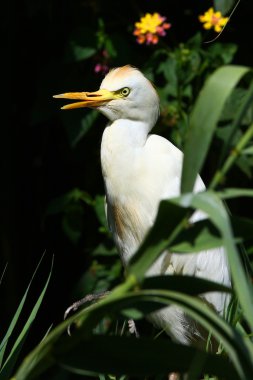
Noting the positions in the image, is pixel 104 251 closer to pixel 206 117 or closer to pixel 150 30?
pixel 150 30

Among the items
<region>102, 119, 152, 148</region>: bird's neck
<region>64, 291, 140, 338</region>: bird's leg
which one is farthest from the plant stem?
<region>102, 119, 152, 148</region>: bird's neck

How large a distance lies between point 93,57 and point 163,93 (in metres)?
0.37

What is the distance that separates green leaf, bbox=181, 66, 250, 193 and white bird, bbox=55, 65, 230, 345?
4.41ft

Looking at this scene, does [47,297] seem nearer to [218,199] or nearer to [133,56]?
[133,56]

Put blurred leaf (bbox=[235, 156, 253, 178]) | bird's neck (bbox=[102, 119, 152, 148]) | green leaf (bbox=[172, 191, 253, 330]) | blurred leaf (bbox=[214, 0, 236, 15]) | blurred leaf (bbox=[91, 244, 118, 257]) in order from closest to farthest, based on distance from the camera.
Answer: green leaf (bbox=[172, 191, 253, 330]) → blurred leaf (bbox=[214, 0, 236, 15]) → bird's neck (bbox=[102, 119, 152, 148]) → blurred leaf (bbox=[235, 156, 253, 178]) → blurred leaf (bbox=[91, 244, 118, 257])

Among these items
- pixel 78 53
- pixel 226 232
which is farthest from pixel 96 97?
pixel 226 232

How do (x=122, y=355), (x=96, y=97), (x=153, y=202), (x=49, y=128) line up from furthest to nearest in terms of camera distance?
1. (x=49, y=128)
2. (x=153, y=202)
3. (x=96, y=97)
4. (x=122, y=355)

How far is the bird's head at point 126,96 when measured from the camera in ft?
7.20

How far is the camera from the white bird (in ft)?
7.28

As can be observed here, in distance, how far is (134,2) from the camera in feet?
10.4

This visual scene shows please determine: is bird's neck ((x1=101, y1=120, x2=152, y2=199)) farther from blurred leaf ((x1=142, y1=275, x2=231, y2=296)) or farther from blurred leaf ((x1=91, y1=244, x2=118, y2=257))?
blurred leaf ((x1=142, y1=275, x2=231, y2=296))

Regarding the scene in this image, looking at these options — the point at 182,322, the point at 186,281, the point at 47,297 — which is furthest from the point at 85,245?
the point at 186,281

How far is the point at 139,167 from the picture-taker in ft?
7.52

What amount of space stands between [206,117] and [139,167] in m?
1.46
